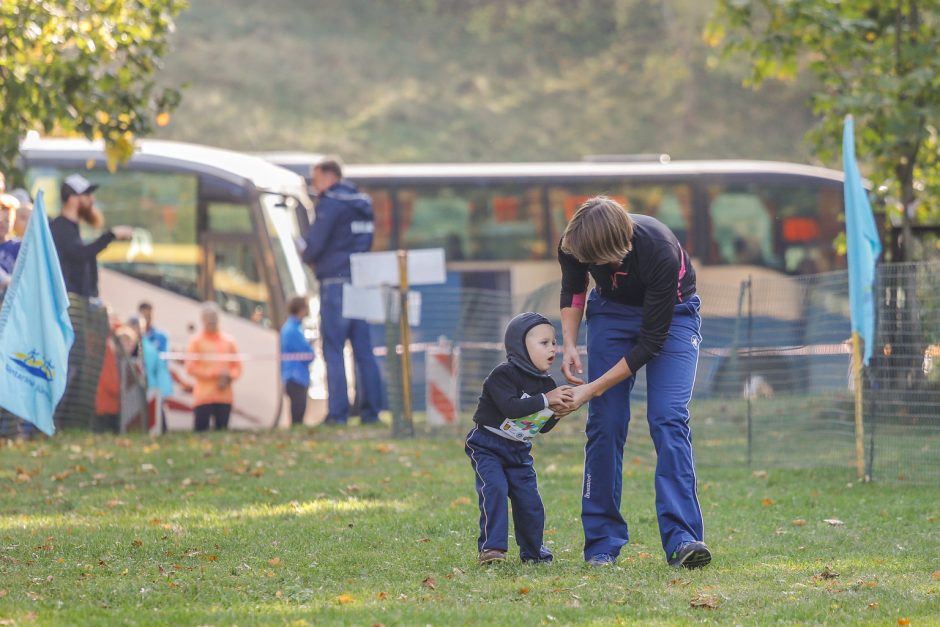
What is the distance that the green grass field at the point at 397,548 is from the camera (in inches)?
199

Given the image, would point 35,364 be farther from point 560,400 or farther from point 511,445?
point 560,400

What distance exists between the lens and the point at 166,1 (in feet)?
41.9

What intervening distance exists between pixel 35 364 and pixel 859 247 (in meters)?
4.81

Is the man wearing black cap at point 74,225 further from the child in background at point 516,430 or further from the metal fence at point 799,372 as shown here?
the child in background at point 516,430

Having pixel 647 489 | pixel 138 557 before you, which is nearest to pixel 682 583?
pixel 138 557

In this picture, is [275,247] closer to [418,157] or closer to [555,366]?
[555,366]

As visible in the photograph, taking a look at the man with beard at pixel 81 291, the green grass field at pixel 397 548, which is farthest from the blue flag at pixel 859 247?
the man with beard at pixel 81 291

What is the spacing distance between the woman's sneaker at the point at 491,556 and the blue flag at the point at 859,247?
12.2 feet

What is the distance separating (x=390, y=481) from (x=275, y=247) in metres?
10.0

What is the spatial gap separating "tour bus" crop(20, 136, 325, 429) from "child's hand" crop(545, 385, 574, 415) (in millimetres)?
12526

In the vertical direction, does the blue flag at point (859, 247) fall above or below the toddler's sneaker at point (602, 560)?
above

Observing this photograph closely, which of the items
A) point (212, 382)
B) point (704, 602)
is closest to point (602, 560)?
point (704, 602)

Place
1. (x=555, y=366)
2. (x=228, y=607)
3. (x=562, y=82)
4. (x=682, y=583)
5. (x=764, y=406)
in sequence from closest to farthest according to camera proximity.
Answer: (x=228, y=607)
(x=682, y=583)
(x=764, y=406)
(x=555, y=366)
(x=562, y=82)

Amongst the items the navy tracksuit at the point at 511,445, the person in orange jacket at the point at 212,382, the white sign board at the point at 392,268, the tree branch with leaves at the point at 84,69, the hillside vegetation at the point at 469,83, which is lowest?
the person in orange jacket at the point at 212,382
